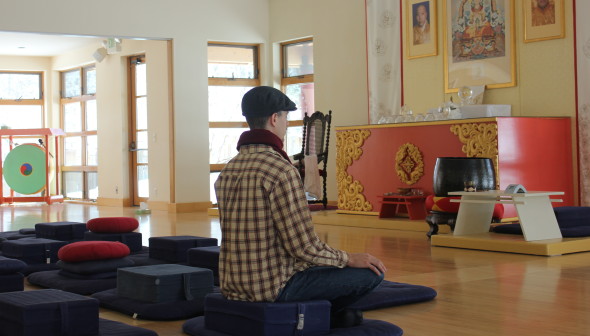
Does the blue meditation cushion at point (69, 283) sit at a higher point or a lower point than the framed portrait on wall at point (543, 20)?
lower

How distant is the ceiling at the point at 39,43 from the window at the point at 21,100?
1.74 feet

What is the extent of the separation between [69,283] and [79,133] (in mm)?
11213

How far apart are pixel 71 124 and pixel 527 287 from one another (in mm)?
12905

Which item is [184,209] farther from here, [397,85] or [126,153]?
[397,85]

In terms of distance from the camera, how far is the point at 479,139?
7.57m

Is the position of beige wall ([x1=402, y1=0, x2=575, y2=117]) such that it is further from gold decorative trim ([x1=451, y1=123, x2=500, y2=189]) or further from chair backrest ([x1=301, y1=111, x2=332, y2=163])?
chair backrest ([x1=301, y1=111, x2=332, y2=163])

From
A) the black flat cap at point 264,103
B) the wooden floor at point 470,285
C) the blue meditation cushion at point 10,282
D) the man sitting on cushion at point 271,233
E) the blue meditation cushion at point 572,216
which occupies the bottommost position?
the wooden floor at point 470,285

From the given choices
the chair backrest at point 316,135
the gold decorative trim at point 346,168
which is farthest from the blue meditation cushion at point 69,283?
the chair backrest at point 316,135

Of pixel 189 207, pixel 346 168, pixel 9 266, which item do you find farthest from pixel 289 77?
pixel 9 266

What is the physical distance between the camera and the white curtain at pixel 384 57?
982cm

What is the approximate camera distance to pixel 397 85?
9.83m

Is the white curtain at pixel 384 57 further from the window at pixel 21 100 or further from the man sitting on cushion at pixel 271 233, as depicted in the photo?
the window at pixel 21 100

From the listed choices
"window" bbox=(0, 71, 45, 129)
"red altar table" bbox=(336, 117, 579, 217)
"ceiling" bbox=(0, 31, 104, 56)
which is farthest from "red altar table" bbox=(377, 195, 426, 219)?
"window" bbox=(0, 71, 45, 129)

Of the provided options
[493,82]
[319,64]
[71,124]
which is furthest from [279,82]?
[71,124]
